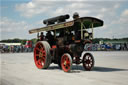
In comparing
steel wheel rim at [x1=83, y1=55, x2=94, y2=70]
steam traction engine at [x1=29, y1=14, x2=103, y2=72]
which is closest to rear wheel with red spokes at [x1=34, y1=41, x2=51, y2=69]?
steam traction engine at [x1=29, y1=14, x2=103, y2=72]

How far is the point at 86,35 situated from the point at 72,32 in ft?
3.88

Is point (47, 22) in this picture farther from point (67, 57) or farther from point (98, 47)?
point (98, 47)

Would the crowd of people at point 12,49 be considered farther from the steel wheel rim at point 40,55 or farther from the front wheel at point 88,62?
the front wheel at point 88,62

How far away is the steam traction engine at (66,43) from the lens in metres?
10.5

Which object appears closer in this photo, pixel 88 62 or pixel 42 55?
pixel 88 62

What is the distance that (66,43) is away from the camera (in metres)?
11.3

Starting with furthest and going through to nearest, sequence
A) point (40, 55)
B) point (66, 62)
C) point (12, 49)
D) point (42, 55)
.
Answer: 1. point (12, 49)
2. point (40, 55)
3. point (42, 55)
4. point (66, 62)

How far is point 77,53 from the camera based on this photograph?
10.7m

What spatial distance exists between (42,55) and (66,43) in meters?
1.76

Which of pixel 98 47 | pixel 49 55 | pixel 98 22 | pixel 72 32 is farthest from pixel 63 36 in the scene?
pixel 98 47

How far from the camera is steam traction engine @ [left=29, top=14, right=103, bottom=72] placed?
34.3 feet

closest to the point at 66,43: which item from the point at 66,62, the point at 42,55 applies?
the point at 66,62

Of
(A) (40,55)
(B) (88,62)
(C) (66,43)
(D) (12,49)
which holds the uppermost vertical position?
(C) (66,43)

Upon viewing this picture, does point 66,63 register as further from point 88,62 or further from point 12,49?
point 12,49
